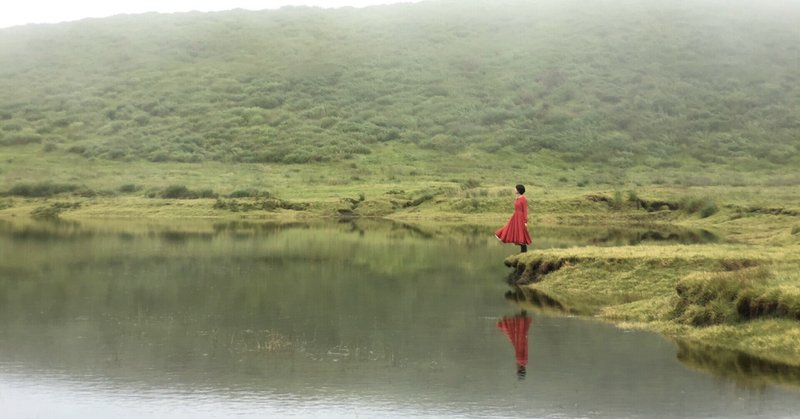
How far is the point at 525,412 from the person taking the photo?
13.1m

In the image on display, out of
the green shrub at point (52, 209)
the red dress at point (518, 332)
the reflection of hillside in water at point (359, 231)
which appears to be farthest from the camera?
the green shrub at point (52, 209)

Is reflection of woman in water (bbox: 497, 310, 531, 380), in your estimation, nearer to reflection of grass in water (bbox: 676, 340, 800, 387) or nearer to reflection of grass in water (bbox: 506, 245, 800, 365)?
reflection of grass in water (bbox: 506, 245, 800, 365)

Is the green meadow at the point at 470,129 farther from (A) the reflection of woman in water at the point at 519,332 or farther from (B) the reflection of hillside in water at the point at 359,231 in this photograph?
(B) the reflection of hillside in water at the point at 359,231

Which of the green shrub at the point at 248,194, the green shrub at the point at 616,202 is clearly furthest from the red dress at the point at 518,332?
the green shrub at the point at 248,194

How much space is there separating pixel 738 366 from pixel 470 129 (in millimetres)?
88519

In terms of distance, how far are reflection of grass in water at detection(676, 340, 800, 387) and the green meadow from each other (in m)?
0.29

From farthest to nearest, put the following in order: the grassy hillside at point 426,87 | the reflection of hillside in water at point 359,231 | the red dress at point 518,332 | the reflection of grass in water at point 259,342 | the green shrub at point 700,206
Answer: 1. the grassy hillside at point 426,87
2. the green shrub at point 700,206
3. the reflection of hillside in water at point 359,231
4. the reflection of grass in water at point 259,342
5. the red dress at point 518,332

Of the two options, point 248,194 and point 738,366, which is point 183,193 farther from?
point 738,366

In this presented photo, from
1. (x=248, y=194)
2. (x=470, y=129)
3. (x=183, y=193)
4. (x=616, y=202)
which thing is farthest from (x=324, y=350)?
(x=470, y=129)

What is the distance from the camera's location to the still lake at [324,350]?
1359cm

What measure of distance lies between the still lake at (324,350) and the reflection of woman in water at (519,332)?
0.05 metres

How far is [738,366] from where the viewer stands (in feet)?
51.6

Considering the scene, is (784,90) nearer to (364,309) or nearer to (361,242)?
(361,242)

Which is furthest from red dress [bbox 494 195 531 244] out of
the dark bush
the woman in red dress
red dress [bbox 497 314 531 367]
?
the dark bush
